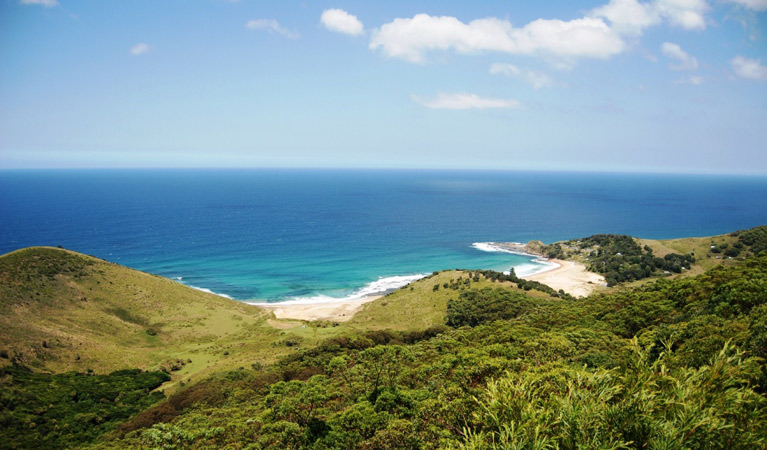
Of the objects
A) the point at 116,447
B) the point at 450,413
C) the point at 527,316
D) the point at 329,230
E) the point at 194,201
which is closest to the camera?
the point at 450,413

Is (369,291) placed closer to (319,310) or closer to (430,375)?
(319,310)

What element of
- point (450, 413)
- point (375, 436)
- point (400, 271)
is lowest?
point (400, 271)

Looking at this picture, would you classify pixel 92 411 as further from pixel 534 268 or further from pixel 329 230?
pixel 329 230

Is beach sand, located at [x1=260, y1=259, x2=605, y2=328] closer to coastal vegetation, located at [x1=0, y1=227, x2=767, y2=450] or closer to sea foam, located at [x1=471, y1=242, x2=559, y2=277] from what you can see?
sea foam, located at [x1=471, y1=242, x2=559, y2=277]

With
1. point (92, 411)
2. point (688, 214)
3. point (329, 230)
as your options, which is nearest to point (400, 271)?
point (329, 230)

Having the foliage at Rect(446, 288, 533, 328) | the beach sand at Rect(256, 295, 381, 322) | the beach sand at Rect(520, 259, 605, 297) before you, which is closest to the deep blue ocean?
the beach sand at Rect(256, 295, 381, 322)

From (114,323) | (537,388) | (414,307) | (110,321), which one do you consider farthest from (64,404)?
(414,307)
